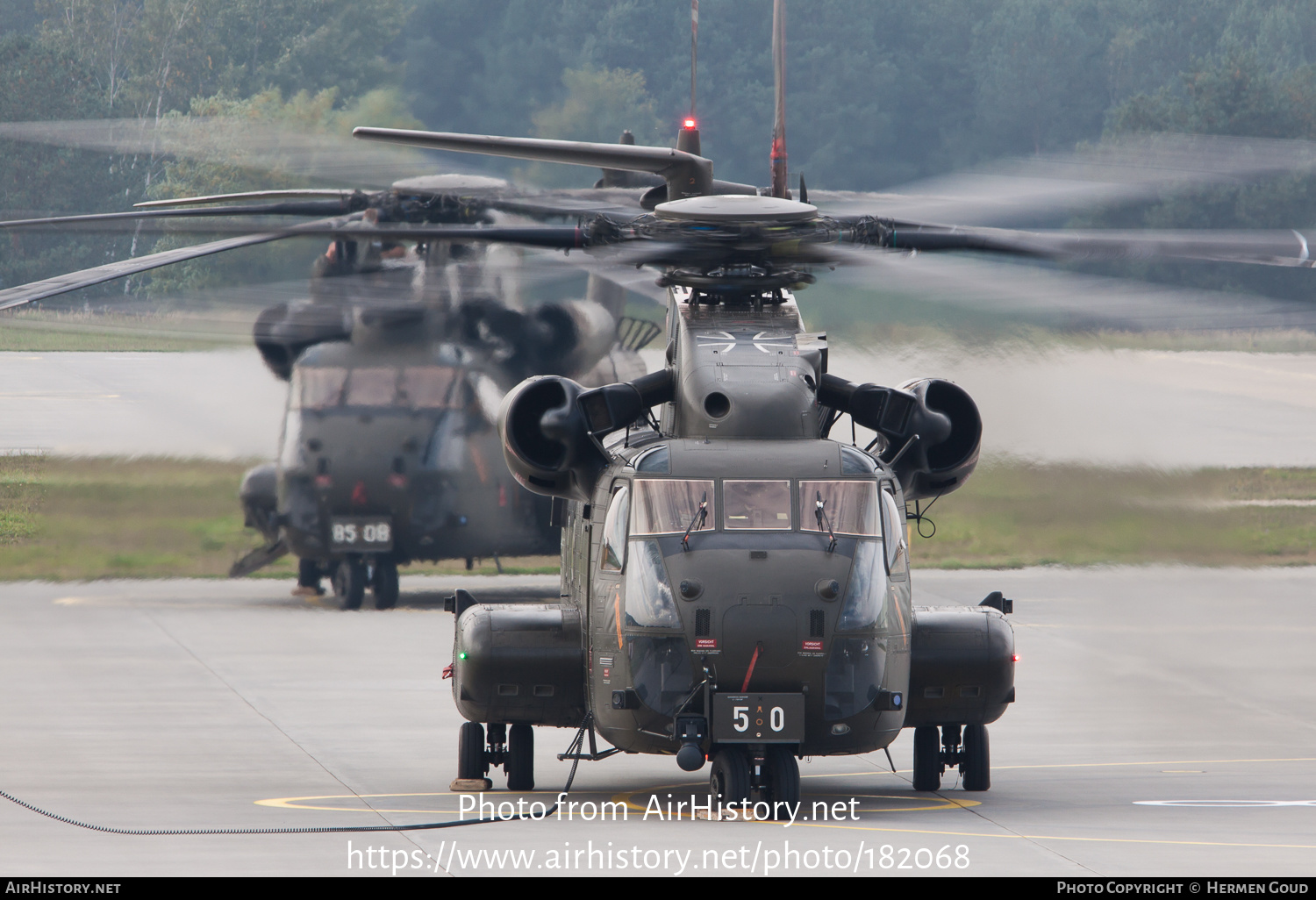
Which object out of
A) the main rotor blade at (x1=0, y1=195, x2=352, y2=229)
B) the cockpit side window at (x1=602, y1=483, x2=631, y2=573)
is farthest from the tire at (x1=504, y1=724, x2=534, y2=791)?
the main rotor blade at (x1=0, y1=195, x2=352, y2=229)

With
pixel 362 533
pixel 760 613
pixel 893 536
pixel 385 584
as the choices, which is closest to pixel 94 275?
pixel 760 613

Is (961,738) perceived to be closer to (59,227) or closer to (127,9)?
(59,227)

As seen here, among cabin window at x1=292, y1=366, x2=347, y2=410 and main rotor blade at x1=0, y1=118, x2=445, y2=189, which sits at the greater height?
main rotor blade at x1=0, y1=118, x2=445, y2=189

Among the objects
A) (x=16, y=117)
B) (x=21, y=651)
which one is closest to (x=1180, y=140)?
(x=21, y=651)

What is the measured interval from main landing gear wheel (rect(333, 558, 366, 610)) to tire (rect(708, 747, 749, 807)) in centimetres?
1501

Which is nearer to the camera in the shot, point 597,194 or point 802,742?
point 802,742

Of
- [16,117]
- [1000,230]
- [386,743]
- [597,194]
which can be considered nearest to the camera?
[1000,230]

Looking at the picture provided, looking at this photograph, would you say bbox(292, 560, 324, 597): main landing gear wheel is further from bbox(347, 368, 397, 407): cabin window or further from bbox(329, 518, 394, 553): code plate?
bbox(347, 368, 397, 407): cabin window

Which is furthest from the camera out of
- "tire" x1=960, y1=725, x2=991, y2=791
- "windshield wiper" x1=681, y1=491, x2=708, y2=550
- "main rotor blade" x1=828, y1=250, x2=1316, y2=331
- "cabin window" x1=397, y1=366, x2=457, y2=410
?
"cabin window" x1=397, y1=366, x2=457, y2=410

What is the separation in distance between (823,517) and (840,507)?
6.9 inches

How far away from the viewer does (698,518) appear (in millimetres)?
13477

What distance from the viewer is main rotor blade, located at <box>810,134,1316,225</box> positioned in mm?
13477

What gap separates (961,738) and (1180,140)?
15.8 feet

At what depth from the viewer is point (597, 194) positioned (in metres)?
20.6
